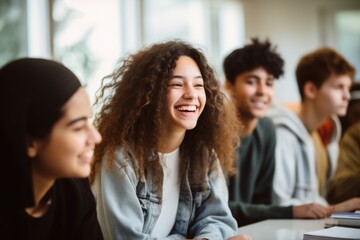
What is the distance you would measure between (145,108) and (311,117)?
4.83ft

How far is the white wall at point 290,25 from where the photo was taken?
6285 mm

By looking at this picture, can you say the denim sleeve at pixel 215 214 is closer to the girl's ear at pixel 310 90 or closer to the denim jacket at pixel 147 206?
the denim jacket at pixel 147 206

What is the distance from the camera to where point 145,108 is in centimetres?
168

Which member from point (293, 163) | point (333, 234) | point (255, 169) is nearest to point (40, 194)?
point (333, 234)

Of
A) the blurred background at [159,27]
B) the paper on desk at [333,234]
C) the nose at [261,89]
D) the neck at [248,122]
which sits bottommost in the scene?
the paper on desk at [333,234]

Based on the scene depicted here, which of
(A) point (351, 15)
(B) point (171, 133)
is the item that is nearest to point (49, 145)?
(B) point (171, 133)

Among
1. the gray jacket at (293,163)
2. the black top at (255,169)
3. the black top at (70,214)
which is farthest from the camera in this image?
the gray jacket at (293,163)

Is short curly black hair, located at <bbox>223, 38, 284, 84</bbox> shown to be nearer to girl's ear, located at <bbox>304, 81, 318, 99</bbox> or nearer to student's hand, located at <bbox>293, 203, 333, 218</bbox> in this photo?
girl's ear, located at <bbox>304, 81, 318, 99</bbox>

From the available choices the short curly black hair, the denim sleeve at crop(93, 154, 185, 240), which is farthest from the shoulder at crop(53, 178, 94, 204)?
the short curly black hair

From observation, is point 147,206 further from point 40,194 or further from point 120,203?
point 40,194

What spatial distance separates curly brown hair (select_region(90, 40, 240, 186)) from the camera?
1.64 metres

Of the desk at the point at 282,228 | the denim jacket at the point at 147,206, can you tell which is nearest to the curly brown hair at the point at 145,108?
the denim jacket at the point at 147,206

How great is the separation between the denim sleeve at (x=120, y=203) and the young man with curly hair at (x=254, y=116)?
0.90 metres

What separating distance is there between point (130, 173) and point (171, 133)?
201mm
